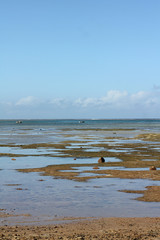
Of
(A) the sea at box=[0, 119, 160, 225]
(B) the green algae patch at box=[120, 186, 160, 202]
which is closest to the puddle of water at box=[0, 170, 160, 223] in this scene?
(A) the sea at box=[0, 119, 160, 225]

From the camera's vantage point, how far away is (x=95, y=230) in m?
11.7

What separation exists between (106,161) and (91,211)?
52.8ft

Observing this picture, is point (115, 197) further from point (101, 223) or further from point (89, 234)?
point (89, 234)

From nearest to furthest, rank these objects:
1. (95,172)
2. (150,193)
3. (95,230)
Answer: (95,230) < (150,193) < (95,172)

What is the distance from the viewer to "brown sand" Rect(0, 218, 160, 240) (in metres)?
10.9

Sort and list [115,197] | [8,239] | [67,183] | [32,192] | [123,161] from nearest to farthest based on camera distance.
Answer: [8,239] < [115,197] < [32,192] < [67,183] < [123,161]

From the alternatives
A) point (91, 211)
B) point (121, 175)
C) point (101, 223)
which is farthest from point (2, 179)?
point (101, 223)

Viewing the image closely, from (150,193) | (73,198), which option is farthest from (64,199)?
(150,193)

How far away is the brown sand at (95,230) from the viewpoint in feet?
35.8

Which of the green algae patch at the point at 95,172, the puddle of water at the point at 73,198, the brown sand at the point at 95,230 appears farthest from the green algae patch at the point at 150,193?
the green algae patch at the point at 95,172

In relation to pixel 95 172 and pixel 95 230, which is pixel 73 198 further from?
pixel 95 172

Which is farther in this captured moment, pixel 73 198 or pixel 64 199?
pixel 73 198

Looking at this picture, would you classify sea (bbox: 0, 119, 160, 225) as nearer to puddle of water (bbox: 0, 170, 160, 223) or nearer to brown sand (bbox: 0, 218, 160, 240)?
puddle of water (bbox: 0, 170, 160, 223)

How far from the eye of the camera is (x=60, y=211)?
14469 millimetres
